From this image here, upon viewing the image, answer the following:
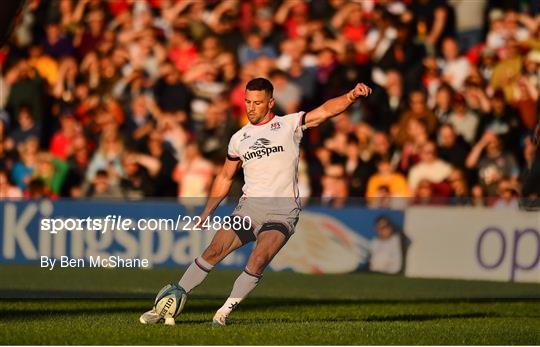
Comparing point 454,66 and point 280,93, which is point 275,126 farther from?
point 454,66

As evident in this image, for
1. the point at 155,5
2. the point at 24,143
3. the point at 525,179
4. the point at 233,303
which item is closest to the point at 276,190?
the point at 233,303

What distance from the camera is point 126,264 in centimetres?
1892

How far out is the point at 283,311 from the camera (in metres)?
14.6

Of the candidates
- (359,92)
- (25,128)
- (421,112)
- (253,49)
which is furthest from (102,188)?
(359,92)

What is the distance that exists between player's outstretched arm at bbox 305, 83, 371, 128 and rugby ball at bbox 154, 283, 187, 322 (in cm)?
177

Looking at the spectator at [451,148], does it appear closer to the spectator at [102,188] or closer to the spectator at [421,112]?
the spectator at [421,112]

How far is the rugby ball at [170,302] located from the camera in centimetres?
1210

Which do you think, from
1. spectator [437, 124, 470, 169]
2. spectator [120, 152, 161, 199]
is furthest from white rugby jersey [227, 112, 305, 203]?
Result: spectator [120, 152, 161, 199]

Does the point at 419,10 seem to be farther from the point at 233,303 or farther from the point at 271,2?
the point at 233,303

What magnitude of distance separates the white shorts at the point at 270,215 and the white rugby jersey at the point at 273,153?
0.07 meters

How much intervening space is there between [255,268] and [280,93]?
353 inches

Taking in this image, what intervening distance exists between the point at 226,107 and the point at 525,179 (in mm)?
5541

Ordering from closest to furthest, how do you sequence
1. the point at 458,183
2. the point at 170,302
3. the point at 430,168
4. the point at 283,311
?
the point at 170,302
the point at 283,311
the point at 458,183
the point at 430,168

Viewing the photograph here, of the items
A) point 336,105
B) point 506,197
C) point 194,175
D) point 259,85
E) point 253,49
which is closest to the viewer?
point 336,105
